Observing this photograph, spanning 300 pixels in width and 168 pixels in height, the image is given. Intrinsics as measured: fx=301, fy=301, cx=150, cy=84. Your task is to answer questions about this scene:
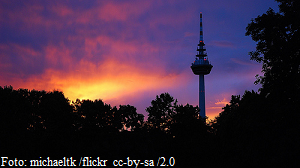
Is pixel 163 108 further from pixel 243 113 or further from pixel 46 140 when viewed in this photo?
pixel 243 113

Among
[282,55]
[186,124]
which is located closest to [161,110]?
[186,124]

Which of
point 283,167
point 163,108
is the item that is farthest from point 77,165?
point 283,167

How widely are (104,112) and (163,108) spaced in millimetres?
11960

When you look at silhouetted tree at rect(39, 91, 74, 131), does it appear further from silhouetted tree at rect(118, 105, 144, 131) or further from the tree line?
silhouetted tree at rect(118, 105, 144, 131)

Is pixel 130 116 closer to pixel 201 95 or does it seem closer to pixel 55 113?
pixel 55 113

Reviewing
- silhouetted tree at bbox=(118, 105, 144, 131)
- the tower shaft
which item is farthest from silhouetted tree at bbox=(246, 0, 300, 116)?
the tower shaft

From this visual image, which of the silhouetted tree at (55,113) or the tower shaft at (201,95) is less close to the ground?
the tower shaft at (201,95)

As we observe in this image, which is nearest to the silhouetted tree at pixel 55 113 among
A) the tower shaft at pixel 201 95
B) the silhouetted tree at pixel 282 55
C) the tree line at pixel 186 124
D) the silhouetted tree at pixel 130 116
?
the tree line at pixel 186 124

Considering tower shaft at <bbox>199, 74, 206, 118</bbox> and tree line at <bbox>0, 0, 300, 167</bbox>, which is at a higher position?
tower shaft at <bbox>199, 74, 206, 118</bbox>

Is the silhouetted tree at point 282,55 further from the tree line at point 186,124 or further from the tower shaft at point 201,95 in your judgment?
the tower shaft at point 201,95

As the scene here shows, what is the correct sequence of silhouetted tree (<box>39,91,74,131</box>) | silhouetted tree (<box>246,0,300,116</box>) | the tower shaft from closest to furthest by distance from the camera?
silhouetted tree (<box>246,0,300,116</box>)
silhouetted tree (<box>39,91,74,131</box>)
the tower shaft

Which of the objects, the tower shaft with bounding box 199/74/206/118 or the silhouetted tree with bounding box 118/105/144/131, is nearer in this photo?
the silhouetted tree with bounding box 118/105/144/131

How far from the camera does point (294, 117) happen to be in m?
25.6

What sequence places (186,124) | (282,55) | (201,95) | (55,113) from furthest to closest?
1. (201,95)
2. (186,124)
3. (55,113)
4. (282,55)
